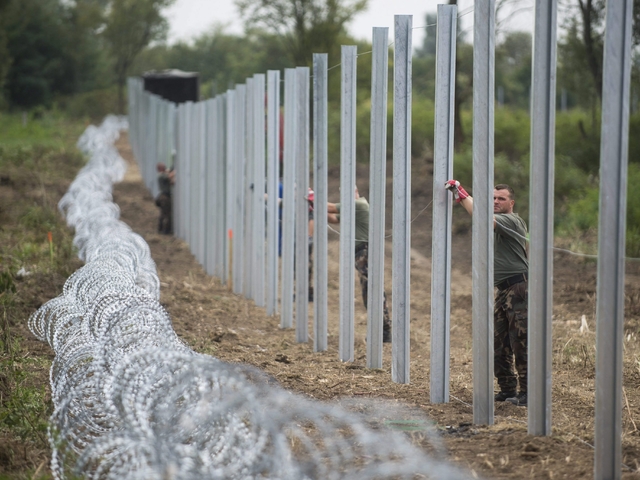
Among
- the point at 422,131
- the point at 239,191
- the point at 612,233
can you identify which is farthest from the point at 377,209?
the point at 422,131

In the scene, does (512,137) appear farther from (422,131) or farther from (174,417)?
(174,417)

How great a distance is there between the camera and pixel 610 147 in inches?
174

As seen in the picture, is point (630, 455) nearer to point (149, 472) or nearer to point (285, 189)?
point (149, 472)

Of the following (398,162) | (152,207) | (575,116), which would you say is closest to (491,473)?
(398,162)

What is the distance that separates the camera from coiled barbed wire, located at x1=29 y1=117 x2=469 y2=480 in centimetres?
374

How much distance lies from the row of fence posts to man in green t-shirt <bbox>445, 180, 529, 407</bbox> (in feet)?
1.49

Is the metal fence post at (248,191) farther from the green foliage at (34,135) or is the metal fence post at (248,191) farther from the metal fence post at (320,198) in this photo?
the green foliage at (34,135)

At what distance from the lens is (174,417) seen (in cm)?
440

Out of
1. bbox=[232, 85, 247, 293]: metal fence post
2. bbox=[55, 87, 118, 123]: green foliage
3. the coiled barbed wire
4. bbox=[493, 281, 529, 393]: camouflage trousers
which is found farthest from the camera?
bbox=[55, 87, 118, 123]: green foliage

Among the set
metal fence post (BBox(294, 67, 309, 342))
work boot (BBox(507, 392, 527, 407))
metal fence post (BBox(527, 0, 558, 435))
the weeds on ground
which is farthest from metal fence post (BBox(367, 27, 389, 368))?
the weeds on ground

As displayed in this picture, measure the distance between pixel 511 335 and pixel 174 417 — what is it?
283cm

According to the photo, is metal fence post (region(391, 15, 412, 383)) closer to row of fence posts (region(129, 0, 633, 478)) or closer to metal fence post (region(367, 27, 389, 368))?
row of fence posts (region(129, 0, 633, 478))

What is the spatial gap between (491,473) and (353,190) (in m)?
3.54

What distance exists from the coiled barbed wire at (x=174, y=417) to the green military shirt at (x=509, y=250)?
3.87 ft
